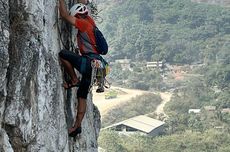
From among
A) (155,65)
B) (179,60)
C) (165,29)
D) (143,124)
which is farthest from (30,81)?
(165,29)

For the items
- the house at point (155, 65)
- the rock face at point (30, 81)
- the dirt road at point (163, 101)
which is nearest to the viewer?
the rock face at point (30, 81)

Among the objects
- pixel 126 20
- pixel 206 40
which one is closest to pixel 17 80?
pixel 206 40

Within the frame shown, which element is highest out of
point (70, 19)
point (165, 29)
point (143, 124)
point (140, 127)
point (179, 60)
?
point (70, 19)

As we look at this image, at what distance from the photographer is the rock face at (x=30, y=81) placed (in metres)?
4.24

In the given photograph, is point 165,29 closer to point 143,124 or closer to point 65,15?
point 143,124

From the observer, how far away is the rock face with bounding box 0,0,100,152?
4238mm

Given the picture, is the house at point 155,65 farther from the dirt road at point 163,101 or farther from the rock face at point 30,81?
the rock face at point 30,81

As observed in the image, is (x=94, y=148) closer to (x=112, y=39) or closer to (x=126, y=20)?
(x=112, y=39)

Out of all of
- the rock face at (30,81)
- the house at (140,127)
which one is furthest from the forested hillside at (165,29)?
the rock face at (30,81)

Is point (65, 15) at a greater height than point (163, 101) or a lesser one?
greater

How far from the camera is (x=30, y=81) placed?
451cm

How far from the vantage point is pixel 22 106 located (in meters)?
4.32

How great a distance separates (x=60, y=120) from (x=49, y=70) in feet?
1.72

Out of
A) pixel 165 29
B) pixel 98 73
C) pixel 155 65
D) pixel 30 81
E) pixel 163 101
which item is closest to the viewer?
pixel 30 81
